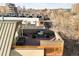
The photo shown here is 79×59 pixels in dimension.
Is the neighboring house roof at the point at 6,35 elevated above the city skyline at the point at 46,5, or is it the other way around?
the city skyline at the point at 46,5

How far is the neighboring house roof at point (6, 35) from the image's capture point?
5.29ft

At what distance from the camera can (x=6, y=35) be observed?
162 centimetres

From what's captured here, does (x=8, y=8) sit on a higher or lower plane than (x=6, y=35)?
higher

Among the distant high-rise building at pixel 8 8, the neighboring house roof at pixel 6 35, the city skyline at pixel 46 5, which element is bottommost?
the neighboring house roof at pixel 6 35

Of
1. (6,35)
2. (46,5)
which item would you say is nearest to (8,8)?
(6,35)

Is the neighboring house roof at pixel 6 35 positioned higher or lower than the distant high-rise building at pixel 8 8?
lower

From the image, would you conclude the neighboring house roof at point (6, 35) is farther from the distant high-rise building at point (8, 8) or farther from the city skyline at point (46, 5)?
the city skyline at point (46, 5)

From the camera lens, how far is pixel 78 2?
1.62 meters

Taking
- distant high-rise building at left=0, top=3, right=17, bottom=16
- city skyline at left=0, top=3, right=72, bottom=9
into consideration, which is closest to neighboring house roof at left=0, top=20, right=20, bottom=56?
distant high-rise building at left=0, top=3, right=17, bottom=16

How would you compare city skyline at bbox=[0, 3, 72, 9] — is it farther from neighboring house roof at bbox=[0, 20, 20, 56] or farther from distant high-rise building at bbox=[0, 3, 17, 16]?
neighboring house roof at bbox=[0, 20, 20, 56]

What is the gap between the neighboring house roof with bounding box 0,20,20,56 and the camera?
161 centimetres

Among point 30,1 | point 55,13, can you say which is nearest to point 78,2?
point 55,13

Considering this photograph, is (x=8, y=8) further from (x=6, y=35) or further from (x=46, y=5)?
(x=46, y=5)

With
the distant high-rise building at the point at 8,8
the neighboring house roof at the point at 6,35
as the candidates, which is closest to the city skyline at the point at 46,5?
the distant high-rise building at the point at 8,8
